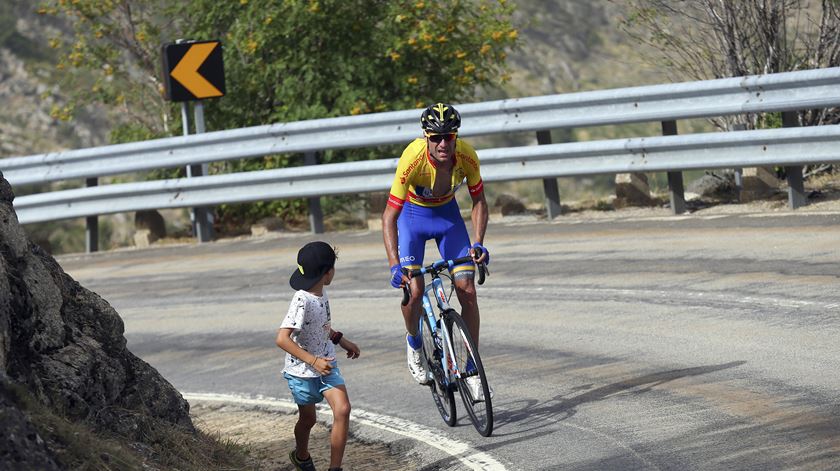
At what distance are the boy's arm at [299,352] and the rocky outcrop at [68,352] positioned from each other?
823mm

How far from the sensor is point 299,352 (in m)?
6.88

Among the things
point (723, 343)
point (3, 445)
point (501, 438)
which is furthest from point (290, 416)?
point (3, 445)

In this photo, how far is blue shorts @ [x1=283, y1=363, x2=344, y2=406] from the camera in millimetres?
7023

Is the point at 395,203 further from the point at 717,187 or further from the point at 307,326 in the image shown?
the point at 717,187

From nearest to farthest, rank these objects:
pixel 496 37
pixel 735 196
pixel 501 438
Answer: pixel 501 438 → pixel 735 196 → pixel 496 37

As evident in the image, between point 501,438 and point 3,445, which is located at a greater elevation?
point 3,445

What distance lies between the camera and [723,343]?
30.3ft

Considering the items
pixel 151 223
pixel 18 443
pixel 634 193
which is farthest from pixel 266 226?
pixel 18 443

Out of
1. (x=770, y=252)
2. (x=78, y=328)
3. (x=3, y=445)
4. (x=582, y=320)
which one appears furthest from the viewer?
(x=770, y=252)

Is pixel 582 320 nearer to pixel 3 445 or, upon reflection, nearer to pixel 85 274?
pixel 3 445

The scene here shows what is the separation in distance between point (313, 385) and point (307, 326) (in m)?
0.32

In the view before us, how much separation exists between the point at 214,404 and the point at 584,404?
3.00m

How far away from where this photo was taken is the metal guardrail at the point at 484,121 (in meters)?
13.3

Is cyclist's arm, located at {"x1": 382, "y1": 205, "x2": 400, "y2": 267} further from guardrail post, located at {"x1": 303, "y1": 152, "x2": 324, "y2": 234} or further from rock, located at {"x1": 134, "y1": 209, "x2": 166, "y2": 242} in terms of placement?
rock, located at {"x1": 134, "y1": 209, "x2": 166, "y2": 242}
